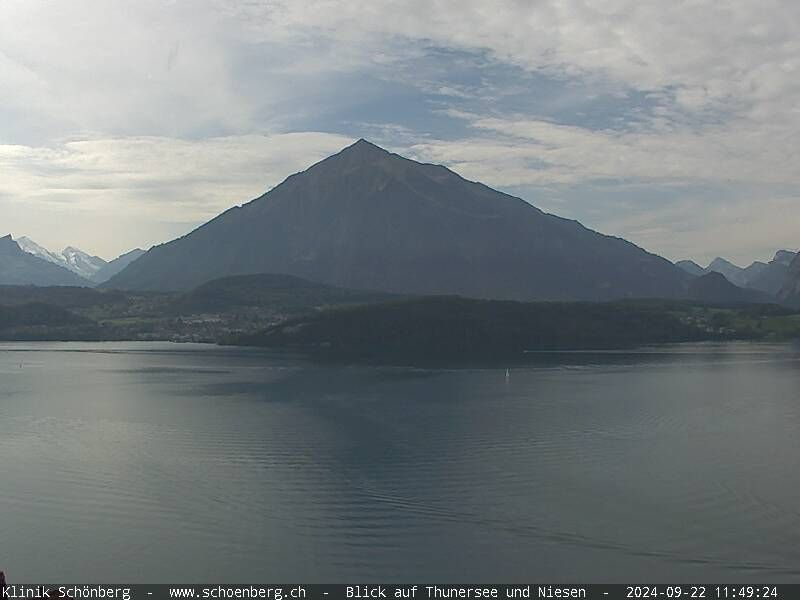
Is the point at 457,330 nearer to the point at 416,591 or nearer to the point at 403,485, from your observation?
the point at 403,485

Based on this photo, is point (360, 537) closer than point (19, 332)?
Yes

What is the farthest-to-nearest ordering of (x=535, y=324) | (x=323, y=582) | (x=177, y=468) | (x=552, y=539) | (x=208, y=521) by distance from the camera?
1. (x=535, y=324)
2. (x=177, y=468)
3. (x=208, y=521)
4. (x=552, y=539)
5. (x=323, y=582)

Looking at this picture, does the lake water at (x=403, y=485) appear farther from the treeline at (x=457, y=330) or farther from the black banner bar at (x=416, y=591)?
the treeline at (x=457, y=330)

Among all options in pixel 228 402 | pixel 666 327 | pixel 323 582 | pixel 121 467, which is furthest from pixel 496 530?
pixel 666 327

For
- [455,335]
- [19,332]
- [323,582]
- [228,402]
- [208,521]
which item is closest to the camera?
[323,582]

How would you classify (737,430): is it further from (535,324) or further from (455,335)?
(535,324)

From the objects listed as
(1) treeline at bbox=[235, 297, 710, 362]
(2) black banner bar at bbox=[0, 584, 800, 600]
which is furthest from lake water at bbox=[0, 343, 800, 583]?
(1) treeline at bbox=[235, 297, 710, 362]

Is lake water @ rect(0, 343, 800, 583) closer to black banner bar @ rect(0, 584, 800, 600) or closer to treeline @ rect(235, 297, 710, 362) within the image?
black banner bar @ rect(0, 584, 800, 600)
